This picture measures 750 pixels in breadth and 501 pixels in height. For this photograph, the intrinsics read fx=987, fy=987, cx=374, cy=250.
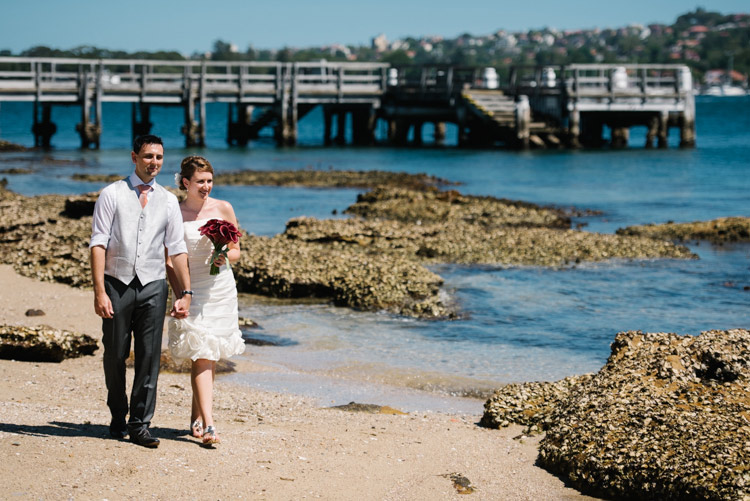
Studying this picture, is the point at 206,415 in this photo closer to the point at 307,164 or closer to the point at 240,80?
the point at 307,164

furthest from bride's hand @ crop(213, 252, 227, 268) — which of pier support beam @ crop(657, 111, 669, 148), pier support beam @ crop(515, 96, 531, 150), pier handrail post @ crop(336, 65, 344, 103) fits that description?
pier handrail post @ crop(336, 65, 344, 103)

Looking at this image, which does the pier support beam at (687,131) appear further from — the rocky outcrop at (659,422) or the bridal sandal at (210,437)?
the bridal sandal at (210,437)

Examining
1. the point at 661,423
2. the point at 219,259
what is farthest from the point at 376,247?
the point at 661,423

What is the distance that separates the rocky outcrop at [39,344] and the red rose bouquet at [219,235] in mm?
3350

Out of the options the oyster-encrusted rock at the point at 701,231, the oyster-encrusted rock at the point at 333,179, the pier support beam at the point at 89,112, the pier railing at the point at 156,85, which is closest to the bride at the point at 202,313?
the oyster-encrusted rock at the point at 701,231

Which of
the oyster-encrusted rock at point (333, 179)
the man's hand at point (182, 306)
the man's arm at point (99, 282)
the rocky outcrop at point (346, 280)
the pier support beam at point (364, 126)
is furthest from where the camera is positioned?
the pier support beam at point (364, 126)

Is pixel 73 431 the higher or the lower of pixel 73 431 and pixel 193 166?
the lower

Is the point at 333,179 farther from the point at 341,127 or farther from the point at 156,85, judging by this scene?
the point at 341,127

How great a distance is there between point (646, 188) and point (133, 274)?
27140mm

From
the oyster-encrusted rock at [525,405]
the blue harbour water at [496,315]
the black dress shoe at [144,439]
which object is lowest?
the blue harbour water at [496,315]

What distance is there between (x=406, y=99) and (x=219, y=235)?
4147 centimetres

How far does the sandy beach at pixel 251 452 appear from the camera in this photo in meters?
5.27

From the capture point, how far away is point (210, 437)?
19.4ft

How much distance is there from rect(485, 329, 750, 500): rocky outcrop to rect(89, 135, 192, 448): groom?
256 cm
